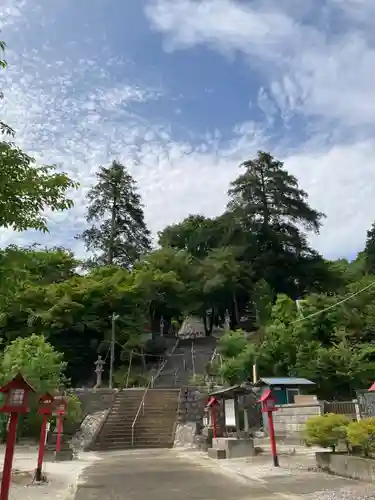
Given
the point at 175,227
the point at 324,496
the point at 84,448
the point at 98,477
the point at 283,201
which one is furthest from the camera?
the point at 175,227

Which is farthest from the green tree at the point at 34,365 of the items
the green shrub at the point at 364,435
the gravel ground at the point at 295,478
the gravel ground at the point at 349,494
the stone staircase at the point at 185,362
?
the gravel ground at the point at 349,494

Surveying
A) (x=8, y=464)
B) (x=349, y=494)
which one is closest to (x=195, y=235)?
(x=349, y=494)

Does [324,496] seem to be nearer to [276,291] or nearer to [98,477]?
[98,477]

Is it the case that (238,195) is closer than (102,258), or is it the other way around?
(238,195)

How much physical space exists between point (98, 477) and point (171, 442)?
9678mm

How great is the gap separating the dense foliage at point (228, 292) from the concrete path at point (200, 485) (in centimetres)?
1105

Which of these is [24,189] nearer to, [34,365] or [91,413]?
[34,365]

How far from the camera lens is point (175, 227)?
50.6 m

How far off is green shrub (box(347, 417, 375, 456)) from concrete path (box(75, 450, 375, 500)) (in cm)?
74

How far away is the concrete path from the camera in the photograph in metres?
7.62

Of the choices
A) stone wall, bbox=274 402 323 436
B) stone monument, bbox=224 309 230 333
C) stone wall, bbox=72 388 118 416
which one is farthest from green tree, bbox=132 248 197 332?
stone wall, bbox=274 402 323 436

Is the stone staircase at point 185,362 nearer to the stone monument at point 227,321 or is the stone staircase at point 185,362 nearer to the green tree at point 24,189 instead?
the stone monument at point 227,321

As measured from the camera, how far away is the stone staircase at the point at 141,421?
→ 1962cm

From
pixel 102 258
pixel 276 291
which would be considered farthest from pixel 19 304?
pixel 276 291
